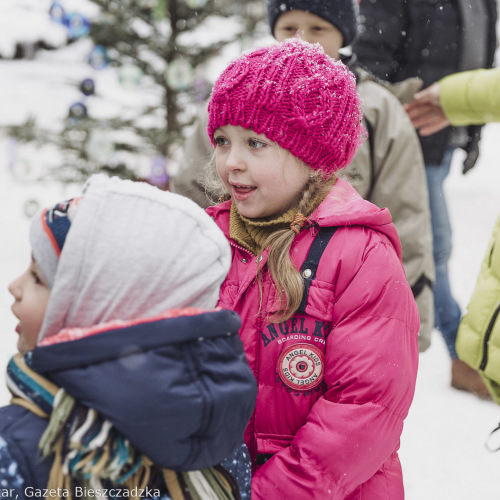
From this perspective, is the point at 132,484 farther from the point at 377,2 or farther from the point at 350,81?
the point at 377,2

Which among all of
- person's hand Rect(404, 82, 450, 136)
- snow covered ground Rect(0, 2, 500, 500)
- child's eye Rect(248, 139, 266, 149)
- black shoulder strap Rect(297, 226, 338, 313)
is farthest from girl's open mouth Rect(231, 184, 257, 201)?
snow covered ground Rect(0, 2, 500, 500)

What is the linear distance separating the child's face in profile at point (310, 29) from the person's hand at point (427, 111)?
0.66 m

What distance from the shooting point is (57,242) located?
117cm

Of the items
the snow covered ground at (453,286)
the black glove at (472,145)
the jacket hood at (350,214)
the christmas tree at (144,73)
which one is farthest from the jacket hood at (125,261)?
the christmas tree at (144,73)

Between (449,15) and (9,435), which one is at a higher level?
(449,15)

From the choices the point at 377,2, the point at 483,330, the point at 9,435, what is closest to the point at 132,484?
the point at 9,435

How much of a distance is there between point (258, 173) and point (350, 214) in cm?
28

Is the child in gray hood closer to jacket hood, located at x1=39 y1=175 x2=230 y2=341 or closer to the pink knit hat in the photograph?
jacket hood, located at x1=39 y1=175 x2=230 y2=341

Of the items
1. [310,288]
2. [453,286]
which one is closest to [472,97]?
[310,288]

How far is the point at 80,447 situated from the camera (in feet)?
3.47

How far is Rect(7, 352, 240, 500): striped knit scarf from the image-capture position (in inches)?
41.8

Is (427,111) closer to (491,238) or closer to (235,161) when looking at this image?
(491,238)

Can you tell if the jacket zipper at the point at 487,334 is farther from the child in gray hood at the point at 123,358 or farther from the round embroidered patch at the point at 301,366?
the child in gray hood at the point at 123,358

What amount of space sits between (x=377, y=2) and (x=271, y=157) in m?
2.18
